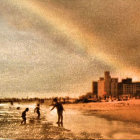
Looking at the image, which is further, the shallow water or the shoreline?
the shoreline

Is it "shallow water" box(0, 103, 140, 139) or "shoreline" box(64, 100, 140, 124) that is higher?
"shallow water" box(0, 103, 140, 139)

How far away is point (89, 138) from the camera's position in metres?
11.6

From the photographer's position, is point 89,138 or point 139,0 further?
point 139,0

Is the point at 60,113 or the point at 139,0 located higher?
the point at 139,0

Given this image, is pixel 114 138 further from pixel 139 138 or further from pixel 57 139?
pixel 57 139

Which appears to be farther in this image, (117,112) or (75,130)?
(117,112)

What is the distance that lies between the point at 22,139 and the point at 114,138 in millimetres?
4259

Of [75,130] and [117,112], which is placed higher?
[75,130]

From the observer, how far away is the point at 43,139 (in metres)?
11.7

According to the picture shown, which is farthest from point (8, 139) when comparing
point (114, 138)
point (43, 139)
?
point (114, 138)

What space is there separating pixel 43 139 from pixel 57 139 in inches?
26.2

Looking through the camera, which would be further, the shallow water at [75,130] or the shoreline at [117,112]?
the shoreline at [117,112]

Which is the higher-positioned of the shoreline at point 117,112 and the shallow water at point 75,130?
the shallow water at point 75,130

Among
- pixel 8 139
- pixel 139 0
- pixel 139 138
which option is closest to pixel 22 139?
pixel 8 139
